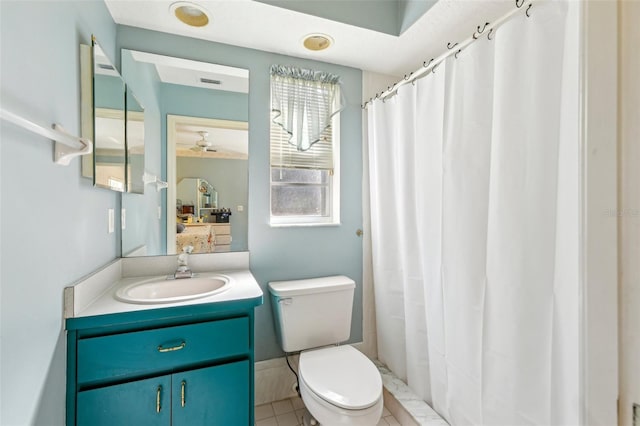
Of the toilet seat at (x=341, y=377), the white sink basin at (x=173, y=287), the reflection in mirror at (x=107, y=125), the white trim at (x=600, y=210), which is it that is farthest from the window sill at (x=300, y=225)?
the white trim at (x=600, y=210)

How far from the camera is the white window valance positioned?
6.28ft

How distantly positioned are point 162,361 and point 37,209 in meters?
0.70

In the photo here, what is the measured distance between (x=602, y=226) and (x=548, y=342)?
70 cm

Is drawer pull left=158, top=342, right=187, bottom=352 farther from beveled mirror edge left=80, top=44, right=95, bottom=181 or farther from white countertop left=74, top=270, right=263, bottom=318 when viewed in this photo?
beveled mirror edge left=80, top=44, right=95, bottom=181

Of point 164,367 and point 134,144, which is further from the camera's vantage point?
point 134,144

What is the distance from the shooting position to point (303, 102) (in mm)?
1966

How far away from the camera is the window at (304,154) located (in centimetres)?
194

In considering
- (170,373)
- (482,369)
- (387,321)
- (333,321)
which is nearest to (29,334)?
(170,373)

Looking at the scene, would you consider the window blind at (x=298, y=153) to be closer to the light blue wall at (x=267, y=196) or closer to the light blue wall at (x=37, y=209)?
the light blue wall at (x=267, y=196)

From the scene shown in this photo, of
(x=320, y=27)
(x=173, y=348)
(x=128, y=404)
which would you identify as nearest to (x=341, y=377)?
(x=173, y=348)

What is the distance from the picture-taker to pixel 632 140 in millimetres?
516

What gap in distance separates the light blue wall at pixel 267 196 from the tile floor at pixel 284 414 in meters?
0.29

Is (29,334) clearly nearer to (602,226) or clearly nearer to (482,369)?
(602,226)

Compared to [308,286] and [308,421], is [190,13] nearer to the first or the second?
[308,286]
